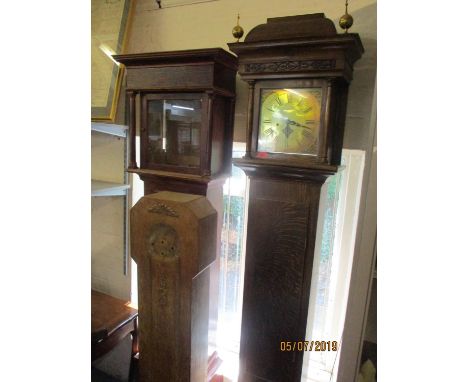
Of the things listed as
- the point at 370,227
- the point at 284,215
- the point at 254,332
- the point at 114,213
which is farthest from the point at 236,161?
the point at 114,213

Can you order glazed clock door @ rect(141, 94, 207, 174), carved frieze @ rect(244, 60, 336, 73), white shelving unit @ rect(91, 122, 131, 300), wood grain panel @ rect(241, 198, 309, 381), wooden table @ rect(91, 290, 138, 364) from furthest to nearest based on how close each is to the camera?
white shelving unit @ rect(91, 122, 131, 300) < wooden table @ rect(91, 290, 138, 364) < glazed clock door @ rect(141, 94, 207, 174) < wood grain panel @ rect(241, 198, 309, 381) < carved frieze @ rect(244, 60, 336, 73)

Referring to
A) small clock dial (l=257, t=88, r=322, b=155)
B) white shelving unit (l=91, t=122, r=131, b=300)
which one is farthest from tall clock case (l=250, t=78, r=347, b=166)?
white shelving unit (l=91, t=122, r=131, b=300)

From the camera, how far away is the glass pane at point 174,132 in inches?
49.0

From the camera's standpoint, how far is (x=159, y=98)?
127cm

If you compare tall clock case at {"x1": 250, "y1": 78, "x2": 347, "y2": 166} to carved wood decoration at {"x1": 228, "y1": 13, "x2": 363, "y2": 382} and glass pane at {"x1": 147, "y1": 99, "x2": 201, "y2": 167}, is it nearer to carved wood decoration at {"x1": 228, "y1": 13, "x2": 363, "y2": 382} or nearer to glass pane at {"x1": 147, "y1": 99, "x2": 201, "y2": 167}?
carved wood decoration at {"x1": 228, "y1": 13, "x2": 363, "y2": 382}

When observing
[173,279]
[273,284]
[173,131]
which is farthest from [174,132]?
[273,284]

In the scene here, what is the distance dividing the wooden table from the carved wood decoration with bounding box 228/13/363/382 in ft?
2.26

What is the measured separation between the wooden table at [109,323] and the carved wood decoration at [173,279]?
323 mm

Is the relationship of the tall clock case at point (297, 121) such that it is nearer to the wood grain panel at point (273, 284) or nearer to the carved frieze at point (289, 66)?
the carved frieze at point (289, 66)

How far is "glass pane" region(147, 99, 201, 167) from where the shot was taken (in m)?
1.24

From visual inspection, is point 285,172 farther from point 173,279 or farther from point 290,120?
point 173,279

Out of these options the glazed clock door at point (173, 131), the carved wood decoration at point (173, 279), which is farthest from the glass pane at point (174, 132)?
the carved wood decoration at point (173, 279)
